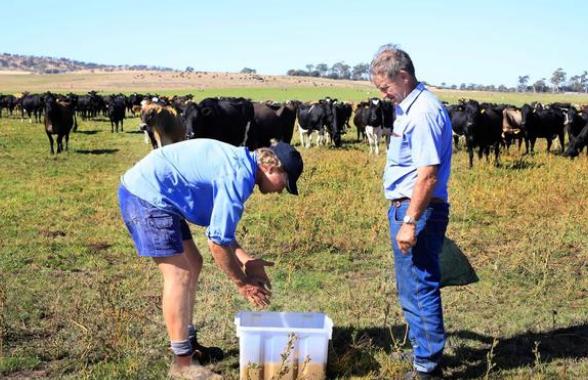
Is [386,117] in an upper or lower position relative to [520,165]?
upper

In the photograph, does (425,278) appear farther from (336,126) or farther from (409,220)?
(336,126)

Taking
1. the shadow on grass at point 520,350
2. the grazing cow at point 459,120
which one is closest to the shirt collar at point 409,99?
the shadow on grass at point 520,350

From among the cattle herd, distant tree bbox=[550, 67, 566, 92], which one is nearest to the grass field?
the cattle herd

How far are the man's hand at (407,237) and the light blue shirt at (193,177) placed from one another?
0.99 m

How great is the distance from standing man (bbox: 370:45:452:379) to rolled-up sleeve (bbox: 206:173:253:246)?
1.04 meters

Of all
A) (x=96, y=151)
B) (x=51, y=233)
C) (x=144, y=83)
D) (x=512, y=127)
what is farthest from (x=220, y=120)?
(x=144, y=83)

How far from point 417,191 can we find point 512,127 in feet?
66.0

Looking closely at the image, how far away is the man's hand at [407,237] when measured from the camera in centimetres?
387

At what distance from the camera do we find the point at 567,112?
22.0m

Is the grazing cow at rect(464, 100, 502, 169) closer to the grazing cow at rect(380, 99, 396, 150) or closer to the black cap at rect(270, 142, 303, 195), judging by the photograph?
the grazing cow at rect(380, 99, 396, 150)


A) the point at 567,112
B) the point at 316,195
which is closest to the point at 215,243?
the point at 316,195

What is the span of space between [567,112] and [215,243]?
21.3m

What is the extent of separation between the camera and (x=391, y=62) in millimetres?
3855

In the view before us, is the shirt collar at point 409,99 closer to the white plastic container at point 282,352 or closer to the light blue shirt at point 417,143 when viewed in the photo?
the light blue shirt at point 417,143
